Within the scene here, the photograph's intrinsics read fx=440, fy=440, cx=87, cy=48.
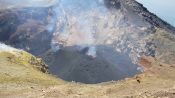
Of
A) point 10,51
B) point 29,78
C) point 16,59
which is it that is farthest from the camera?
point 10,51

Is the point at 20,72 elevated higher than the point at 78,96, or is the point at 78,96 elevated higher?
the point at 20,72

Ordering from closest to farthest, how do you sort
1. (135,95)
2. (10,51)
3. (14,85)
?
(135,95) → (14,85) → (10,51)

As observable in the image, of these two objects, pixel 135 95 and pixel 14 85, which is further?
pixel 14 85

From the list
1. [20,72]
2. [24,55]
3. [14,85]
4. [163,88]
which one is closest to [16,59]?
[24,55]

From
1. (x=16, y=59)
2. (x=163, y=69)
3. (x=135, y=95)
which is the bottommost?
(x=135, y=95)

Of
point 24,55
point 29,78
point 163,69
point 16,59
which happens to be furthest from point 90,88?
point 24,55

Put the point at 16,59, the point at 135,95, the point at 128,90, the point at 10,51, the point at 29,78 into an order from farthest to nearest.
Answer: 1. the point at 10,51
2. the point at 16,59
3. the point at 29,78
4. the point at 128,90
5. the point at 135,95

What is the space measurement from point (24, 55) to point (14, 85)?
49.0 meters

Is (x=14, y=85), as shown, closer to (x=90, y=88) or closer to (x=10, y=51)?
(x=90, y=88)

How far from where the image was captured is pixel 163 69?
42.0 m

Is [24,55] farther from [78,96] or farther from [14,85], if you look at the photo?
[78,96]

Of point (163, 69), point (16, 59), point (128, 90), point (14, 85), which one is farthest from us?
point (16, 59)

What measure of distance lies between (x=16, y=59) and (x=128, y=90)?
56.4m

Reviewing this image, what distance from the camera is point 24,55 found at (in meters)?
100
